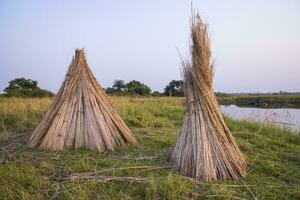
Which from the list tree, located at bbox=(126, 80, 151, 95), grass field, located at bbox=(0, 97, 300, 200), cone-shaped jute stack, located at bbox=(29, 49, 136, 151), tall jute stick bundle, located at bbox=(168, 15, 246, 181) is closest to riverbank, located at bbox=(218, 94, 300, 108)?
tree, located at bbox=(126, 80, 151, 95)

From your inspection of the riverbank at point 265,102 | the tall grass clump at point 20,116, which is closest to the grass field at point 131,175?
the tall grass clump at point 20,116

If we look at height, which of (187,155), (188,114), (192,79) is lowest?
(187,155)

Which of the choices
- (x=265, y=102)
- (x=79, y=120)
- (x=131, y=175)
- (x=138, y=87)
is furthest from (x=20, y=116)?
(x=265, y=102)

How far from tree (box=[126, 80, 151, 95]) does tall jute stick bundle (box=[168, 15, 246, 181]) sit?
23263mm

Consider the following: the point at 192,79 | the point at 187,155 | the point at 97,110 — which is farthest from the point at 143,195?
the point at 97,110

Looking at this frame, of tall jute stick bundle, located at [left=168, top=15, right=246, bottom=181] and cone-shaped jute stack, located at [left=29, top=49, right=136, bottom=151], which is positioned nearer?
tall jute stick bundle, located at [left=168, top=15, right=246, bottom=181]

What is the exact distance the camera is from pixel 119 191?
3266 mm

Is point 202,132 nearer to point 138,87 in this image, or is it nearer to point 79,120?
point 79,120

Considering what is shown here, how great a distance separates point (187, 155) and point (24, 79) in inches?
1019

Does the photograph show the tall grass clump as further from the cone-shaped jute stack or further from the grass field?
the cone-shaped jute stack

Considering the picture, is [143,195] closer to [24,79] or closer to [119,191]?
[119,191]

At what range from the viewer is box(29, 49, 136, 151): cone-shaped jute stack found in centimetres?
500

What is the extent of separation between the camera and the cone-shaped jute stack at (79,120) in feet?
16.4

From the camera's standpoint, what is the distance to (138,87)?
1129 inches
